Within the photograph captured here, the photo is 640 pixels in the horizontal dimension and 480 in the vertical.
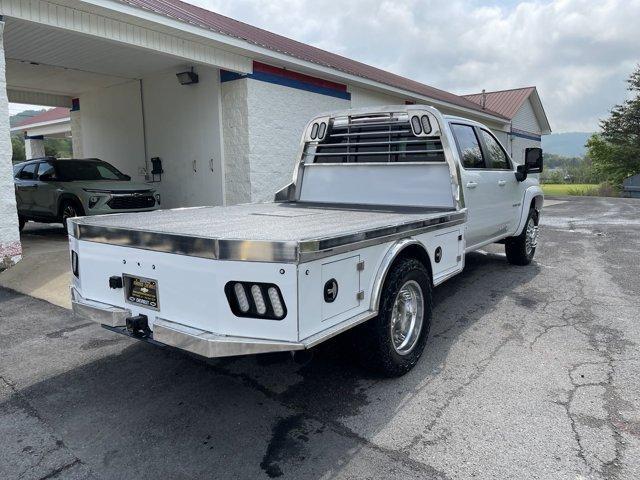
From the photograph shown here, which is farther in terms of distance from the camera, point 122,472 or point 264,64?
point 264,64

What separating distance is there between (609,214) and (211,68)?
41.0 ft

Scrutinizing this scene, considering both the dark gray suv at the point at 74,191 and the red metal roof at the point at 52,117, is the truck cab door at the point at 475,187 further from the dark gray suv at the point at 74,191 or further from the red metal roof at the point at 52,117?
the red metal roof at the point at 52,117

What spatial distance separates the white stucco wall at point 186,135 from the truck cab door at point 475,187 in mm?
6662

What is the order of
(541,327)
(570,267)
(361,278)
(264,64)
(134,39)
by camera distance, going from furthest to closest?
1. (264,64)
2. (134,39)
3. (570,267)
4. (541,327)
5. (361,278)

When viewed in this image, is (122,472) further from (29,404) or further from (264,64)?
(264,64)

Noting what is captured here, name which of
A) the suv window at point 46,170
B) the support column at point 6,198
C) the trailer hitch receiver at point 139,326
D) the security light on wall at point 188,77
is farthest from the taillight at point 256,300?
the security light on wall at point 188,77

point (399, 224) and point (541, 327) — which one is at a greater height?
point (399, 224)

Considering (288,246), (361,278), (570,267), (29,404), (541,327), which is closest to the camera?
(288,246)

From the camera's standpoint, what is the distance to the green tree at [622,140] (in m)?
36.0

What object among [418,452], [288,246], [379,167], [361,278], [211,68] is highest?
[211,68]

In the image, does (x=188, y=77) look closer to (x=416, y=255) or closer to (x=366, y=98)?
(x=366, y=98)

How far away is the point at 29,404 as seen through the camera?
3.39 meters

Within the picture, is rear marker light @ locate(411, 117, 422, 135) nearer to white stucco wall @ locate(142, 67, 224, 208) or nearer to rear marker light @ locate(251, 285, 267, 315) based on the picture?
rear marker light @ locate(251, 285, 267, 315)

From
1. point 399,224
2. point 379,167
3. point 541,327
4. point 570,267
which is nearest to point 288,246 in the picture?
point 399,224
